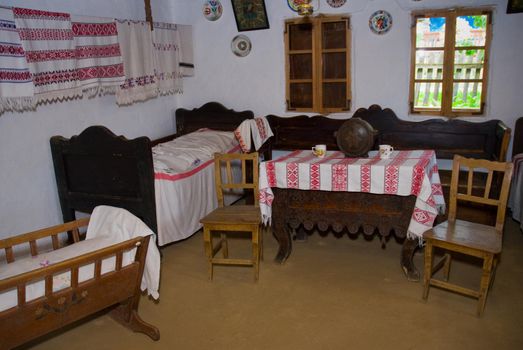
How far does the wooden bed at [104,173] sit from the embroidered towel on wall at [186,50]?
188 centimetres

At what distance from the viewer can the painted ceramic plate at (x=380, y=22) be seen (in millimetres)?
4195

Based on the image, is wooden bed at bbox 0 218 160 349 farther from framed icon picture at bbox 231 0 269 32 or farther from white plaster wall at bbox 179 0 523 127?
framed icon picture at bbox 231 0 269 32

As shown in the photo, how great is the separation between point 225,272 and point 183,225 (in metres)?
0.65

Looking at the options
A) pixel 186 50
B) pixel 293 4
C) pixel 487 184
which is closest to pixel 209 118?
pixel 186 50

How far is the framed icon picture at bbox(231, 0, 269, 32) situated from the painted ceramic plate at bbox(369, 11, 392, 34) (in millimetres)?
1053

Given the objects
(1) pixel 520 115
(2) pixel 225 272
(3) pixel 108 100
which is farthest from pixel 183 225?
(1) pixel 520 115

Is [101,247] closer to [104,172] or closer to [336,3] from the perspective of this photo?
[104,172]

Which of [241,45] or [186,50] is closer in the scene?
[241,45]

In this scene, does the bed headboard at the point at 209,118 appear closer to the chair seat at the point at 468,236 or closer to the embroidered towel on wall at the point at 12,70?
the embroidered towel on wall at the point at 12,70

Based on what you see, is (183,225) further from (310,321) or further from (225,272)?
(310,321)

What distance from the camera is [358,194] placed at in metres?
3.07

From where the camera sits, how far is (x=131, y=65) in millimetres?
4074

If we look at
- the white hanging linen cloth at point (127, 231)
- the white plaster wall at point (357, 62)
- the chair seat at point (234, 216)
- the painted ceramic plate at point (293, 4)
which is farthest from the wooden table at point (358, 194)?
the painted ceramic plate at point (293, 4)

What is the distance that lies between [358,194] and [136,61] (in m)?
2.39
